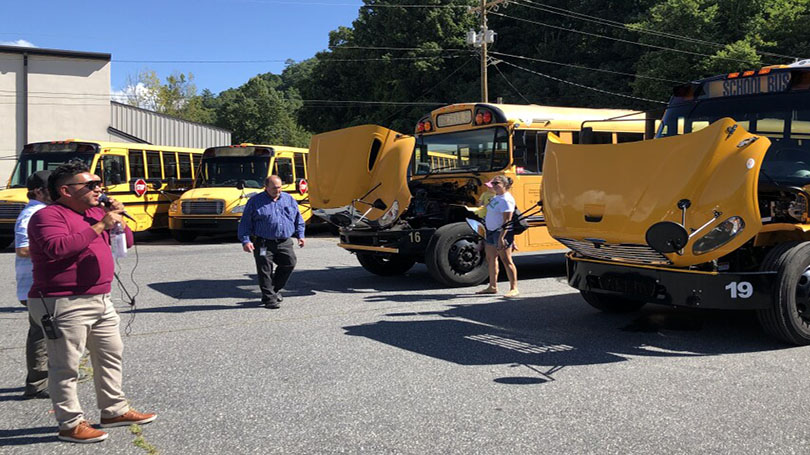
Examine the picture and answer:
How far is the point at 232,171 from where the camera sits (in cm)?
1906

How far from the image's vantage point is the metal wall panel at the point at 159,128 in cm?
3541

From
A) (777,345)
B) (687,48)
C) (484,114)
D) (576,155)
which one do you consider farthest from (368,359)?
(687,48)

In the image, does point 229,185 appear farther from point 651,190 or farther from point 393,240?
point 651,190

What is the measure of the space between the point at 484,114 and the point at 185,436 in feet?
23.8

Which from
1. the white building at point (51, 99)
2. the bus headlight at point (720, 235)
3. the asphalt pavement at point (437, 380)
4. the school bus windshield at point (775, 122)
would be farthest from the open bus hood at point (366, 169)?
the white building at point (51, 99)

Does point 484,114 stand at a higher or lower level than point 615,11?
lower

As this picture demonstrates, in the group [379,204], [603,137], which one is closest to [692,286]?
[603,137]

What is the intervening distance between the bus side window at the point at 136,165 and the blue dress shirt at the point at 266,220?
10.6 metres

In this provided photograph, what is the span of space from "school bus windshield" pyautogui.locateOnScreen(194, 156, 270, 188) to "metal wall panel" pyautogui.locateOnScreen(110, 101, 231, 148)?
59.9ft

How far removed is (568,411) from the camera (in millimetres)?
4582

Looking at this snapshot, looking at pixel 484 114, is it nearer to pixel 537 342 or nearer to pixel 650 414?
pixel 537 342

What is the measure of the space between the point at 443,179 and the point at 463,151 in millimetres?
550

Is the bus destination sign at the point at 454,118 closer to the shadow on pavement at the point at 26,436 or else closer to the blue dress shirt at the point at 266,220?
the blue dress shirt at the point at 266,220

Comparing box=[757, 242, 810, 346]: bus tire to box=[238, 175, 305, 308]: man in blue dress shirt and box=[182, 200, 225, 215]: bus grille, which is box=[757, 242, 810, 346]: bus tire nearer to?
box=[238, 175, 305, 308]: man in blue dress shirt
